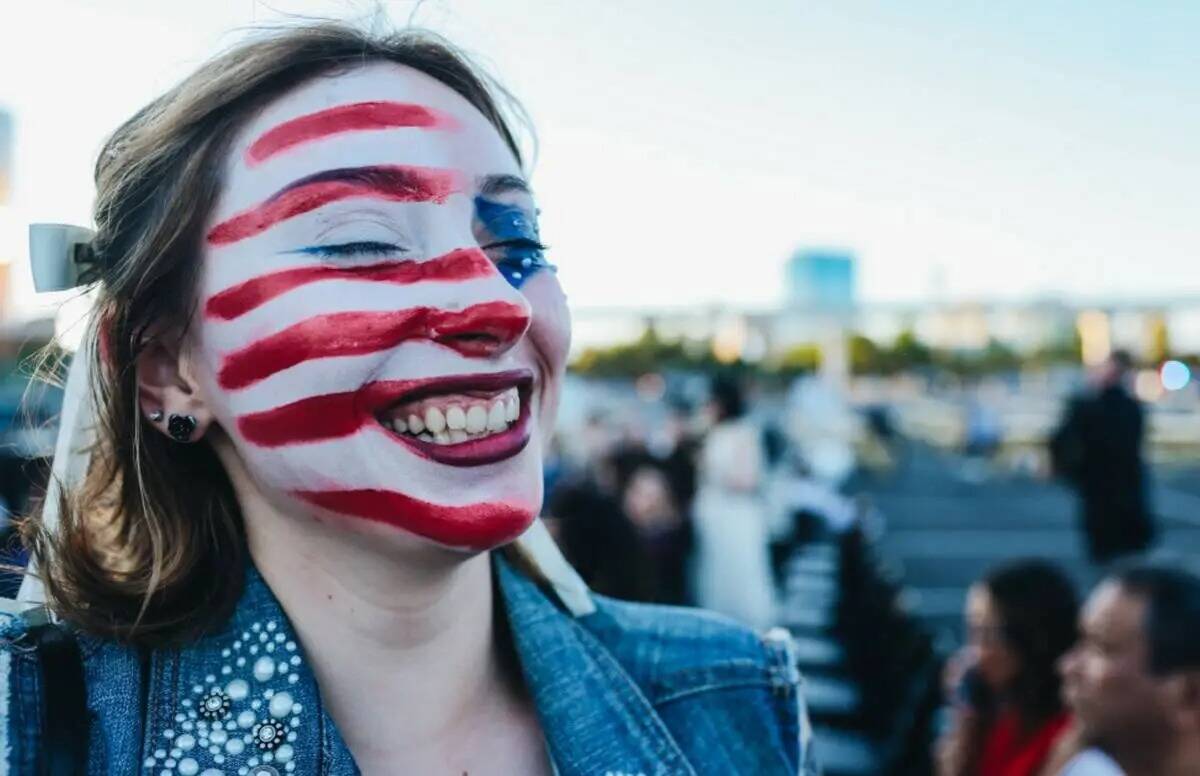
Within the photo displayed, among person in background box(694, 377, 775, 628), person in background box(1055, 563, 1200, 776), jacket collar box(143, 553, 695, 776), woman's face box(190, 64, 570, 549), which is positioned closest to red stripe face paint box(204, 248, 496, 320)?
woman's face box(190, 64, 570, 549)

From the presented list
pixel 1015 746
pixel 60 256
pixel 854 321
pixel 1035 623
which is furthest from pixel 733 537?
pixel 854 321

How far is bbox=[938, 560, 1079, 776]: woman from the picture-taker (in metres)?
2.96

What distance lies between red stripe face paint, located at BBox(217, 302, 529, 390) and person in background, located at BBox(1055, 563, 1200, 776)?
1.78 m

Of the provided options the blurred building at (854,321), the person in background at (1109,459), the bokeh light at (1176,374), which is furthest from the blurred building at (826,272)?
the person in background at (1109,459)

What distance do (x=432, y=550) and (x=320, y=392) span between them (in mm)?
243

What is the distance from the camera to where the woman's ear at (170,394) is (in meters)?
1.42

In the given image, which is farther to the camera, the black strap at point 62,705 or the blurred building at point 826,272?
the blurred building at point 826,272

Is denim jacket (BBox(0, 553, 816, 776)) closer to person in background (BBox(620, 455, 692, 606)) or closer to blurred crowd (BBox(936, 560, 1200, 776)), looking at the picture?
blurred crowd (BBox(936, 560, 1200, 776))

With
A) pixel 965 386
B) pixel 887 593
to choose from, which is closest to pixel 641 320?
pixel 887 593

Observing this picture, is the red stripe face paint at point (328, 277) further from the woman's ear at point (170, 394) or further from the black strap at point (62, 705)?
the black strap at point (62, 705)

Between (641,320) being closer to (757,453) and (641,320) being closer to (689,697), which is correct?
(757,453)

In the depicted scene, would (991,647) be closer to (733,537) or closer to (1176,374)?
(733,537)

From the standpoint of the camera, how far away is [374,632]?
137 cm

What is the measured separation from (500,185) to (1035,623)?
2.45 m
